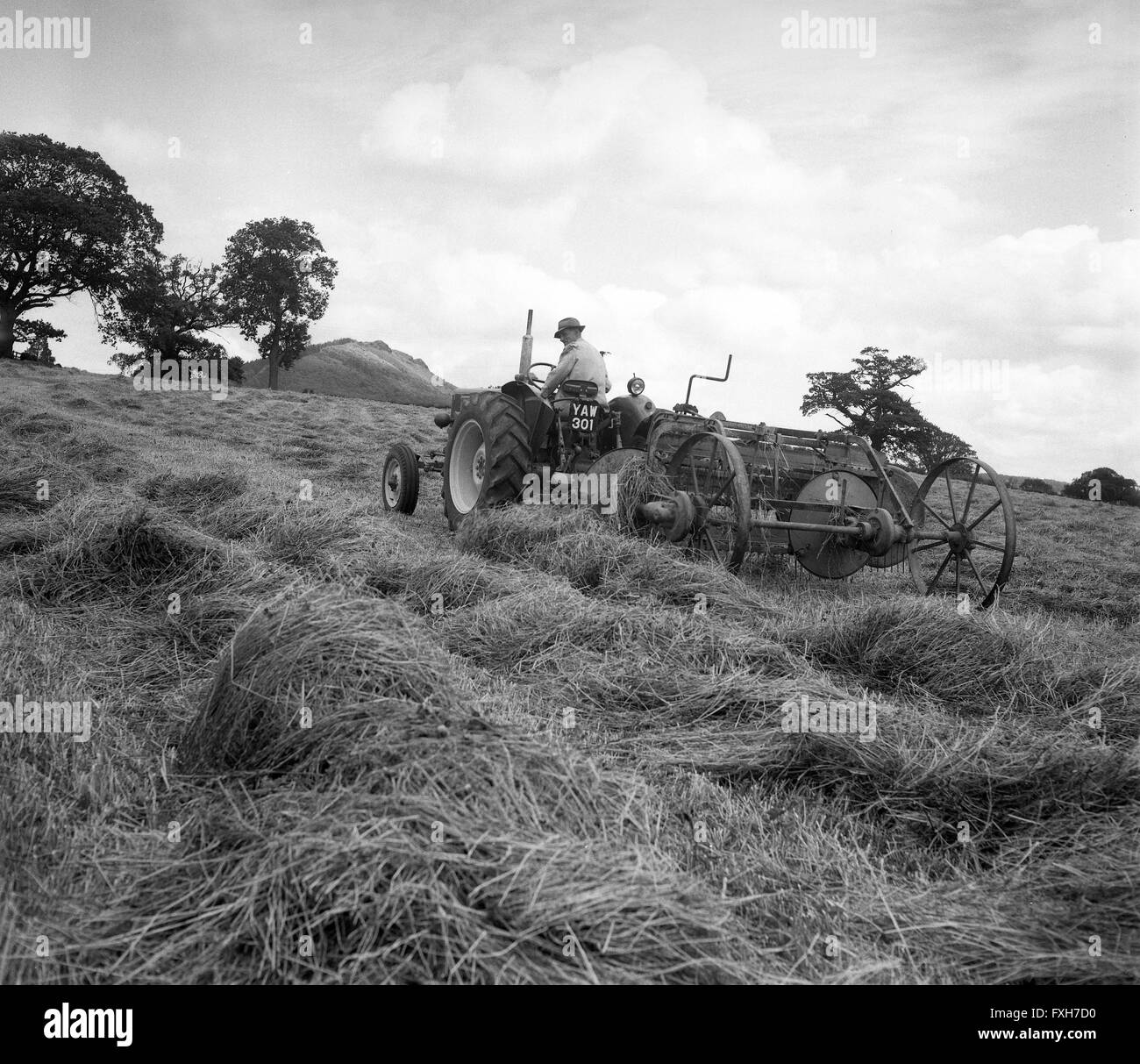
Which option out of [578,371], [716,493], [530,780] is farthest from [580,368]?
[530,780]

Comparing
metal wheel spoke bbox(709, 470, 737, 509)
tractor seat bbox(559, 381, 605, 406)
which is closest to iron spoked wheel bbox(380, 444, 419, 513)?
tractor seat bbox(559, 381, 605, 406)

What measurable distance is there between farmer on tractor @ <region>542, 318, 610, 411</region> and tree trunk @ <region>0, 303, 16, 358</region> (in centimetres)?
2927

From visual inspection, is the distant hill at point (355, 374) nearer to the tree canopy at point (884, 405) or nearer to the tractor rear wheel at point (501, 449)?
the tree canopy at point (884, 405)

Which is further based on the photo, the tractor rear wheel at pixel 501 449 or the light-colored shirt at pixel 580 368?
the light-colored shirt at pixel 580 368

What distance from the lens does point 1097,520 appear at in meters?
11.8

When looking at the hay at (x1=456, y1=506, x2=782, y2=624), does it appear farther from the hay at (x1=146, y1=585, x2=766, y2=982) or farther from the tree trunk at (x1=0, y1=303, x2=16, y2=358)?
the tree trunk at (x1=0, y1=303, x2=16, y2=358)

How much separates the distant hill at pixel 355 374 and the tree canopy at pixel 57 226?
48.6ft

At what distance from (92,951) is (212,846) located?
1.02ft

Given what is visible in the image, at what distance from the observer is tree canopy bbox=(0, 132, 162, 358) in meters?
28.3

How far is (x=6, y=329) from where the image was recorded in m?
29.2

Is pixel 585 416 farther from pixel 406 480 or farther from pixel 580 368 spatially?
pixel 406 480

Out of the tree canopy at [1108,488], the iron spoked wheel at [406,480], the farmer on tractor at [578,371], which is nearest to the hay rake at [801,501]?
the farmer on tractor at [578,371]

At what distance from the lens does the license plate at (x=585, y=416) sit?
698 centimetres
